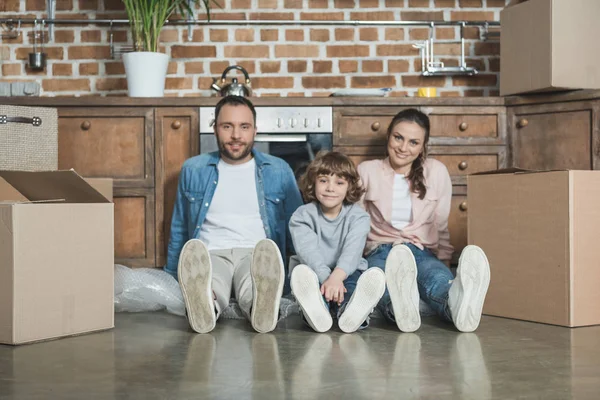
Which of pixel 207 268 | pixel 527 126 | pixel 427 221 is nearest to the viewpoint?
pixel 207 268

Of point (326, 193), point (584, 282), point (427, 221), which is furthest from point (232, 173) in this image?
point (584, 282)

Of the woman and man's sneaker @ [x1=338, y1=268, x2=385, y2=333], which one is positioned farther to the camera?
the woman

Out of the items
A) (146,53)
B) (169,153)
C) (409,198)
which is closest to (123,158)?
(169,153)

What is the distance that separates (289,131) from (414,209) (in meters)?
0.71

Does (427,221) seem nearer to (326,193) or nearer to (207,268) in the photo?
(326,193)

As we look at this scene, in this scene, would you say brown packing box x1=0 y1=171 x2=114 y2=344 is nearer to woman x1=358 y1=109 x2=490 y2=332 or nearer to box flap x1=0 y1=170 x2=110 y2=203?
box flap x1=0 y1=170 x2=110 y2=203

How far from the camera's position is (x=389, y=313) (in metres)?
2.42

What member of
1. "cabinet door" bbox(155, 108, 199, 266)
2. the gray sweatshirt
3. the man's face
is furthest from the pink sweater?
"cabinet door" bbox(155, 108, 199, 266)

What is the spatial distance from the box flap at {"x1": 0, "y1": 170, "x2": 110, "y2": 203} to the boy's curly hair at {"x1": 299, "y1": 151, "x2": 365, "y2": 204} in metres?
0.72

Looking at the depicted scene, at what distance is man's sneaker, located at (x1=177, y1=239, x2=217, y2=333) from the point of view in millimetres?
2219

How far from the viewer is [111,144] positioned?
333cm

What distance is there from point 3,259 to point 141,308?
758 millimetres

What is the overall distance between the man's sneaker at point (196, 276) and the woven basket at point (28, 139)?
0.92m

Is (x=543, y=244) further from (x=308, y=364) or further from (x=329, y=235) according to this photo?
(x=308, y=364)
